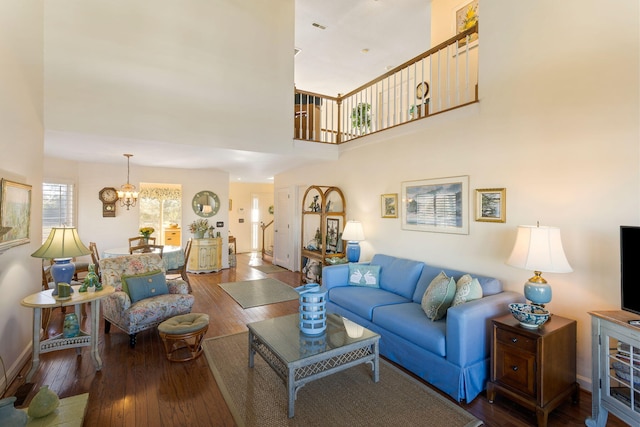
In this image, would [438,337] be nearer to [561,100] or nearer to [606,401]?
[606,401]

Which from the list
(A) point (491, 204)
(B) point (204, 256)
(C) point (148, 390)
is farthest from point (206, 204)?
(A) point (491, 204)

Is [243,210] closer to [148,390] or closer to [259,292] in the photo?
[259,292]

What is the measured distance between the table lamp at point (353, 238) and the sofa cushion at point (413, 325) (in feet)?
5.02

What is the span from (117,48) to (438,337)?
4.95 metres

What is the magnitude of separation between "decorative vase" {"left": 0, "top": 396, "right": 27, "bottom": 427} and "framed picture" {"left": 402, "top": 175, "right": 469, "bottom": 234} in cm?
378

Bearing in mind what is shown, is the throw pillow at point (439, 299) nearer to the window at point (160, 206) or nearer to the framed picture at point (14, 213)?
the framed picture at point (14, 213)

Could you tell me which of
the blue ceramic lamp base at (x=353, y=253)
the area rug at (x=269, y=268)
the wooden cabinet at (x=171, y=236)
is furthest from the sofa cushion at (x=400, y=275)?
the wooden cabinet at (x=171, y=236)

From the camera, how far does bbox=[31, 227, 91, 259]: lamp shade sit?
261 cm

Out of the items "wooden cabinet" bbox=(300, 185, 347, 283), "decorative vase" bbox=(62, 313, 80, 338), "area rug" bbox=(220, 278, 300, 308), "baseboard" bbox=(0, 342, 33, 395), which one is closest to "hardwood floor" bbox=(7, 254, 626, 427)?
"baseboard" bbox=(0, 342, 33, 395)

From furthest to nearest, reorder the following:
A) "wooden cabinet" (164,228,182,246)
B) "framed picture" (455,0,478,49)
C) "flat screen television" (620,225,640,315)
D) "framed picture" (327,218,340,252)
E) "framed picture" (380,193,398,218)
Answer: "wooden cabinet" (164,228,182,246) < "framed picture" (327,218,340,252) < "framed picture" (380,193,398,218) < "framed picture" (455,0,478,49) < "flat screen television" (620,225,640,315)

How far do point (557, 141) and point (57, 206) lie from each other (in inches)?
299

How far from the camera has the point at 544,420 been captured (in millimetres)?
2047

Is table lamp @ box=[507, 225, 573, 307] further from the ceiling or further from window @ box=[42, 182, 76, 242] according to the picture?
window @ box=[42, 182, 76, 242]

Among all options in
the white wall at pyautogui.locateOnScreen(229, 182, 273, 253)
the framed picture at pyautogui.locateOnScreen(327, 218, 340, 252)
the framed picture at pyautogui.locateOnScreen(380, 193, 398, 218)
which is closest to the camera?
the framed picture at pyautogui.locateOnScreen(380, 193, 398, 218)
